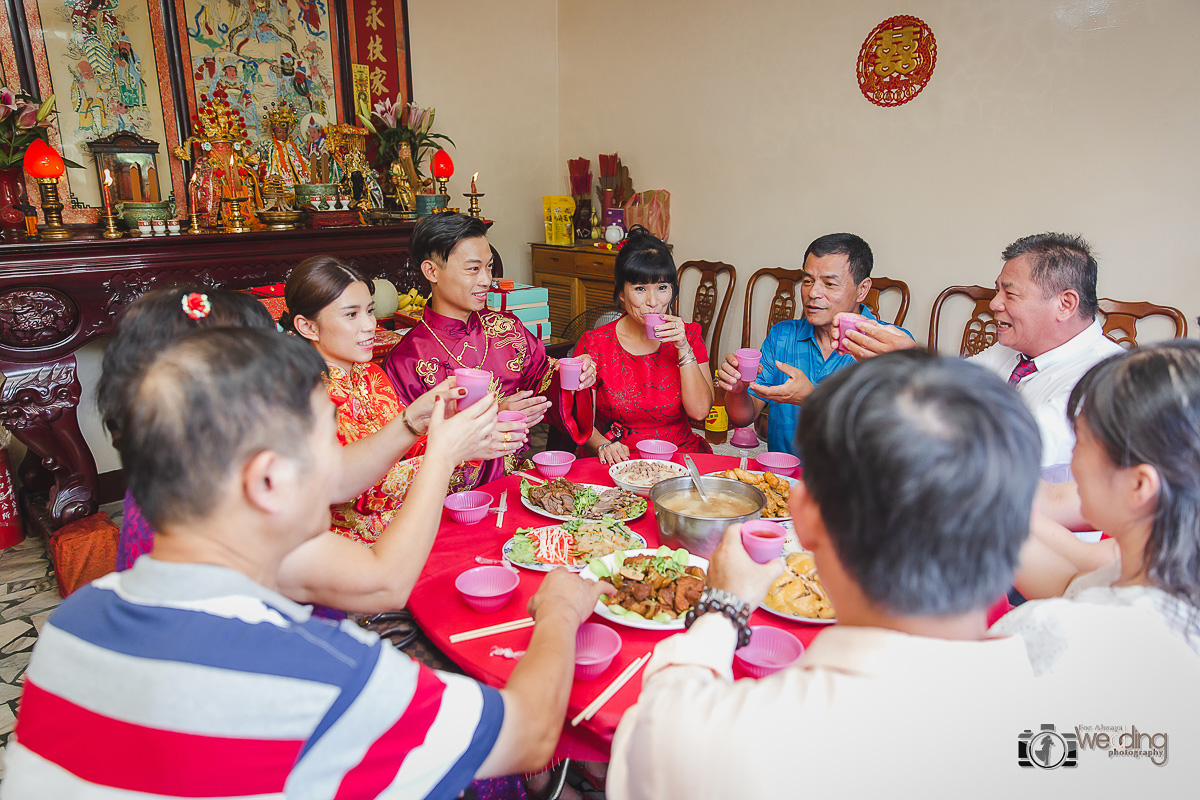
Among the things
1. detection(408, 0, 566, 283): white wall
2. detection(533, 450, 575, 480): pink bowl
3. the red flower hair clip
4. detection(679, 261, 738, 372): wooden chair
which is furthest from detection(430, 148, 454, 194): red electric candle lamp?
the red flower hair clip

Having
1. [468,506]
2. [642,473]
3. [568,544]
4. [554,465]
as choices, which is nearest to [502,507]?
[468,506]

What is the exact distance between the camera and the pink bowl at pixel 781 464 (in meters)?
2.15

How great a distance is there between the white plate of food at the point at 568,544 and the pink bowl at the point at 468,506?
142mm

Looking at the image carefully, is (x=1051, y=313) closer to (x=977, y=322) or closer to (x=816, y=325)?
(x=816, y=325)

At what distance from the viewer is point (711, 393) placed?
114 inches

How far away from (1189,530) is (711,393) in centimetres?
193

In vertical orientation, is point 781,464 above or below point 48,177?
below

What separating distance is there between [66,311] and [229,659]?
Answer: 3.31 m

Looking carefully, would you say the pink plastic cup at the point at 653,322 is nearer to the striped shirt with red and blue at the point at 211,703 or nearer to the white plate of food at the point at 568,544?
A: the white plate of food at the point at 568,544

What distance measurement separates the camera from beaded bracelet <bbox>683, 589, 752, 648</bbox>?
1060mm

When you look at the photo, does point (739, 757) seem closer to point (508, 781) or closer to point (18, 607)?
point (508, 781)

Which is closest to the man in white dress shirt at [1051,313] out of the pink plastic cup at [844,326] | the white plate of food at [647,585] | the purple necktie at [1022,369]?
the purple necktie at [1022,369]

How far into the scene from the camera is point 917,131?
3955 mm

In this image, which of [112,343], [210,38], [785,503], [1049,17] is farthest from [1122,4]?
[210,38]
